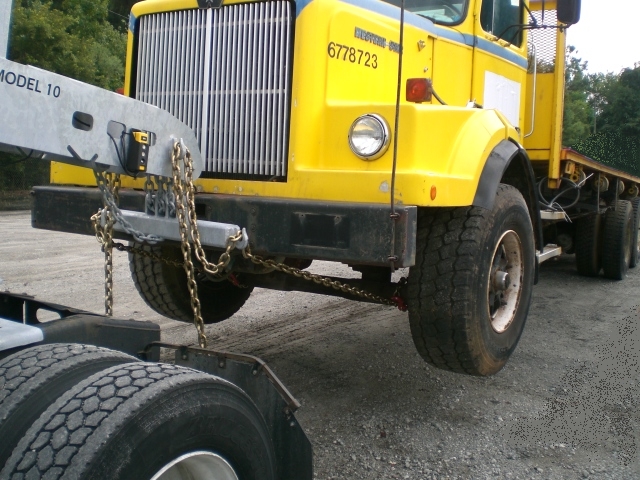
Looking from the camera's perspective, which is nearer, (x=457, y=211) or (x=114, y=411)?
(x=114, y=411)

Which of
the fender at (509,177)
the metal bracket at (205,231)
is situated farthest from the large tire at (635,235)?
the metal bracket at (205,231)

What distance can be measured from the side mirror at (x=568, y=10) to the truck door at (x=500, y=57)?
1.70 ft

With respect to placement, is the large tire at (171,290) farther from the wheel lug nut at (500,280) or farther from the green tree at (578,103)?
the green tree at (578,103)

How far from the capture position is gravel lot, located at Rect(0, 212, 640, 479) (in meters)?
3.33

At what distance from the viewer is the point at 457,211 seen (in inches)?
139

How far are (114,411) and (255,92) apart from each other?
2.17 meters

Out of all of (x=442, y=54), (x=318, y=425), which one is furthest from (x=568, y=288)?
(x=318, y=425)

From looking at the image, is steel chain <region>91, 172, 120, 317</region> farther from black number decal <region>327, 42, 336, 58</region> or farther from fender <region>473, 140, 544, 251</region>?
fender <region>473, 140, 544, 251</region>

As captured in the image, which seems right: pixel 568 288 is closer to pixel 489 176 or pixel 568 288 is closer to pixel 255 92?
pixel 489 176

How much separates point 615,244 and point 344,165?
5860mm

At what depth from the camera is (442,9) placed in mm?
4594

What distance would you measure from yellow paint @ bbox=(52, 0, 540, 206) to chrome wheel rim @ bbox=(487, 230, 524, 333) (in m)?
0.62

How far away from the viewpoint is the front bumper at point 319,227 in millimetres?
2986

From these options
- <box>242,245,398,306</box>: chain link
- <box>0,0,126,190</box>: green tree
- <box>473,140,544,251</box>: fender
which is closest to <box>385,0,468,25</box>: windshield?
<box>473,140,544,251</box>: fender
